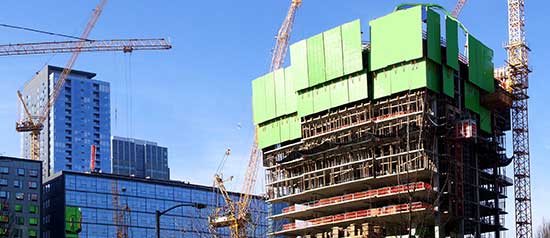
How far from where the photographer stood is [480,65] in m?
155

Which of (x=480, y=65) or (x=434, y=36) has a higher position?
(x=434, y=36)

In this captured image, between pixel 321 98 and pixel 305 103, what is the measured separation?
4027mm

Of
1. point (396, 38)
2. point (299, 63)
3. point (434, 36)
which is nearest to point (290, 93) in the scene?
point (299, 63)

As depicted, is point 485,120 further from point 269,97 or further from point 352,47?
point 269,97

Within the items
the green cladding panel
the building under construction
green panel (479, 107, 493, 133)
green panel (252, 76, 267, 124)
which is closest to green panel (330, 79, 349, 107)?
the building under construction

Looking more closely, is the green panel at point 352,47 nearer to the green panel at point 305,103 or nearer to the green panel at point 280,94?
the green panel at point 305,103

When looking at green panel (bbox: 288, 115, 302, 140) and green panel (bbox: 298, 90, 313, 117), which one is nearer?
green panel (bbox: 298, 90, 313, 117)

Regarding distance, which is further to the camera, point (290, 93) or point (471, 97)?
point (290, 93)

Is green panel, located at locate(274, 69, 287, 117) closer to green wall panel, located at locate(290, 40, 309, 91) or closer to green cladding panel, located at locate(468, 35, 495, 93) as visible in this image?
green wall panel, located at locate(290, 40, 309, 91)

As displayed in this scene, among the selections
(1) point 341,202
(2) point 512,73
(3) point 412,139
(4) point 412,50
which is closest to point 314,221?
(1) point 341,202

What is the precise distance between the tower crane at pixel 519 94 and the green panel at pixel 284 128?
38100 mm

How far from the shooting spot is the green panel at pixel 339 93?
5994 inches

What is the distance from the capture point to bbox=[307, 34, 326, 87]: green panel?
155500mm

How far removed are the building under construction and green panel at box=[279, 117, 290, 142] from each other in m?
0.40
